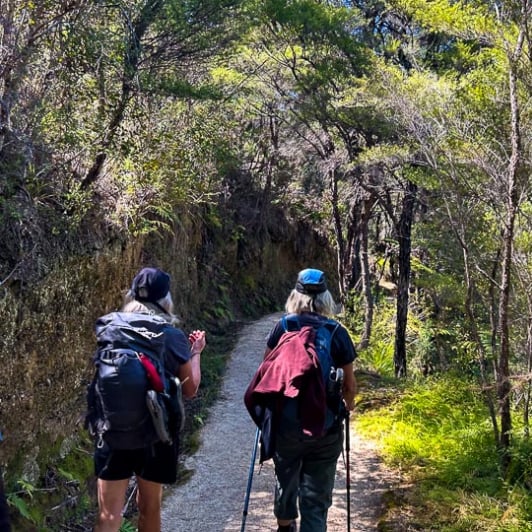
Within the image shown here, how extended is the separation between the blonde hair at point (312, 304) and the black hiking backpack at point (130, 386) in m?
0.91

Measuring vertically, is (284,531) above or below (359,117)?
below

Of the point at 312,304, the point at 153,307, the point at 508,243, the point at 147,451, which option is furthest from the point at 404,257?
the point at 147,451

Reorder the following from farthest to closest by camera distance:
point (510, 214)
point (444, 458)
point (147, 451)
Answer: point (444, 458), point (510, 214), point (147, 451)

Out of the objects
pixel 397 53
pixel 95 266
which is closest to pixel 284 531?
pixel 95 266

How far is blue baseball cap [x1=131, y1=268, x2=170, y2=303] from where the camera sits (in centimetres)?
324

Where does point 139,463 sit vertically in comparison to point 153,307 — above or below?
below

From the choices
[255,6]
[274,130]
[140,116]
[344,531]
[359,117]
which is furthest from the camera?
[274,130]

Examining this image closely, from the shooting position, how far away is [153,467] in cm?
323

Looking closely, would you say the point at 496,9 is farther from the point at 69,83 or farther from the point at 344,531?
the point at 344,531

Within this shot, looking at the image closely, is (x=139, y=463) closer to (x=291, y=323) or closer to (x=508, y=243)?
(x=291, y=323)

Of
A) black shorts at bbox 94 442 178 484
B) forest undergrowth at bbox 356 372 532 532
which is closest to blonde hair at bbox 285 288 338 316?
black shorts at bbox 94 442 178 484

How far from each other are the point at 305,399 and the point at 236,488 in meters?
2.86

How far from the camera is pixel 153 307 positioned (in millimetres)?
3248

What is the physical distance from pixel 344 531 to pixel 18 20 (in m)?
5.29
